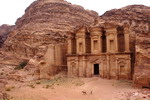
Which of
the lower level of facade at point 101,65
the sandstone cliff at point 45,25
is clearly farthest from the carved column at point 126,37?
the sandstone cliff at point 45,25

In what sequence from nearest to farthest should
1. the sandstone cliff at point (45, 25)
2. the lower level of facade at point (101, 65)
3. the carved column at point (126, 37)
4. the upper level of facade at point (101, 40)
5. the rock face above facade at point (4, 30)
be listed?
the lower level of facade at point (101, 65) → the carved column at point (126, 37) → the upper level of facade at point (101, 40) → the sandstone cliff at point (45, 25) → the rock face above facade at point (4, 30)

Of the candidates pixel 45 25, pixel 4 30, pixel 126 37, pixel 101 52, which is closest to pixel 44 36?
pixel 45 25

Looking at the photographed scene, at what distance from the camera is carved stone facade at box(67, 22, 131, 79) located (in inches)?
984

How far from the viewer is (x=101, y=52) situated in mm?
26781

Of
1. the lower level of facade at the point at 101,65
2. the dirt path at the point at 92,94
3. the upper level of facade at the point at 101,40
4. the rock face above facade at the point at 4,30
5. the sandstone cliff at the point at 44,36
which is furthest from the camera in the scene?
the rock face above facade at the point at 4,30

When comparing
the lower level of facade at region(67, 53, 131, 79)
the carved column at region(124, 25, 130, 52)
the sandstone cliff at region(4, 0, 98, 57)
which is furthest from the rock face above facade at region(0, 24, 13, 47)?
the carved column at region(124, 25, 130, 52)

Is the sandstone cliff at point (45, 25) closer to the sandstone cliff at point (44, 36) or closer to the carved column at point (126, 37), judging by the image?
the sandstone cliff at point (44, 36)

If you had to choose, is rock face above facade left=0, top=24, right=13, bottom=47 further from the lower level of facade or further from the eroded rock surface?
the lower level of facade

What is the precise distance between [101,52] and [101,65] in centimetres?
196

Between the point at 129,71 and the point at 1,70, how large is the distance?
21522mm

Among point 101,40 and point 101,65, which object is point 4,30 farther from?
point 101,65

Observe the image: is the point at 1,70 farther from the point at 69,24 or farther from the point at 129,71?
the point at 129,71

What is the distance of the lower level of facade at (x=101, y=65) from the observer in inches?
975

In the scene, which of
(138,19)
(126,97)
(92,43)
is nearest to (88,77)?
(92,43)
